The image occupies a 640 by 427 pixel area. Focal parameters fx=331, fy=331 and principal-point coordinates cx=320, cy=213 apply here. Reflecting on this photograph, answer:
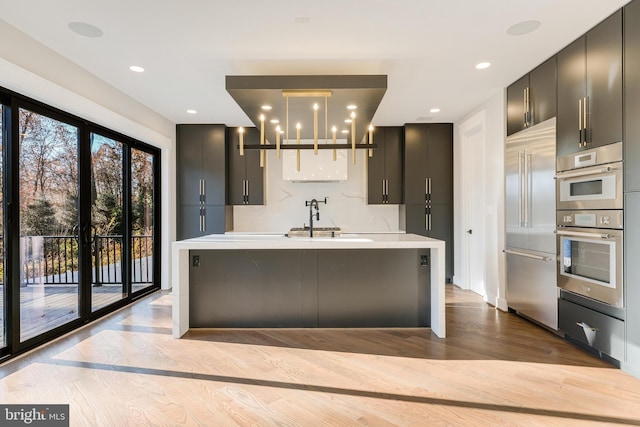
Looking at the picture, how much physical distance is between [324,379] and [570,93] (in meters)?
3.10

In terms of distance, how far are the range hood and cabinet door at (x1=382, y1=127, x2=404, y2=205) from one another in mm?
1808

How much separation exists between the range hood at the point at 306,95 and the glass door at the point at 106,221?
180 cm

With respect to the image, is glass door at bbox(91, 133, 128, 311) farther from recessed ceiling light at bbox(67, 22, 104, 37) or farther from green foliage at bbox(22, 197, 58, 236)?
recessed ceiling light at bbox(67, 22, 104, 37)

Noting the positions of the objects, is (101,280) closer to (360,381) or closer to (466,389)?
(360,381)

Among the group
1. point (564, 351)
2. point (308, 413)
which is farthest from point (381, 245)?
point (564, 351)

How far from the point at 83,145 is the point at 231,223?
2.67 m

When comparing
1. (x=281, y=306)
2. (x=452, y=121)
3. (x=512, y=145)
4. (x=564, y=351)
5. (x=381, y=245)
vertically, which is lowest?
(x=564, y=351)

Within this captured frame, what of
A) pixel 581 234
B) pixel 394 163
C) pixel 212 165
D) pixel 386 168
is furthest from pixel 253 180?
pixel 581 234

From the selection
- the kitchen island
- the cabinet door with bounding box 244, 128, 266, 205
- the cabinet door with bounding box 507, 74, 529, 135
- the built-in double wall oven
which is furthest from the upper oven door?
the cabinet door with bounding box 244, 128, 266, 205

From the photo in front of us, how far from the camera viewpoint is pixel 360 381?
2.25 m

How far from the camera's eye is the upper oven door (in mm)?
2418

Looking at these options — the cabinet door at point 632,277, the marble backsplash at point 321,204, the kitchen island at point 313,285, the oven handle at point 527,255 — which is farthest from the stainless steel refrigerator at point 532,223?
the marble backsplash at point 321,204

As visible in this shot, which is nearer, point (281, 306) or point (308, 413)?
point (308, 413)

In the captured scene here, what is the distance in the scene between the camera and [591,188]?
264cm
